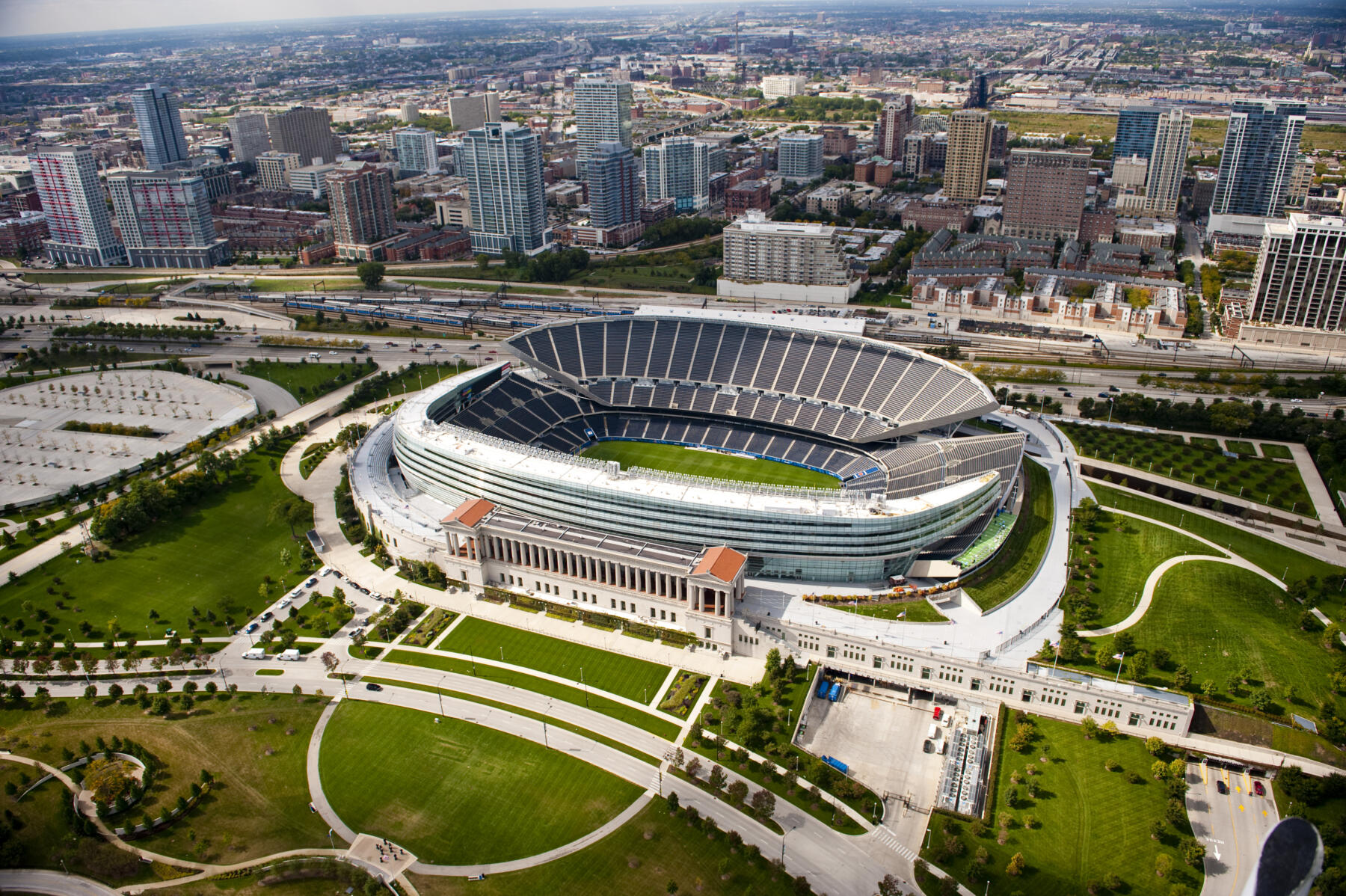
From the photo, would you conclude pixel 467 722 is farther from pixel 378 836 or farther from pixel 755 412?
pixel 755 412

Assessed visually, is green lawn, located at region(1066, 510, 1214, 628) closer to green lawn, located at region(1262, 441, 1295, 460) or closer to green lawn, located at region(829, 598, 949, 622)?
green lawn, located at region(829, 598, 949, 622)

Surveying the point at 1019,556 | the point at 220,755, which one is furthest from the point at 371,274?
the point at 1019,556

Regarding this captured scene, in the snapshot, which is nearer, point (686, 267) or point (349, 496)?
point (349, 496)

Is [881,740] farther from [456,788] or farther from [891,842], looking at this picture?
[456,788]

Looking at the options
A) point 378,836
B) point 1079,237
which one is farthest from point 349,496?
point 1079,237

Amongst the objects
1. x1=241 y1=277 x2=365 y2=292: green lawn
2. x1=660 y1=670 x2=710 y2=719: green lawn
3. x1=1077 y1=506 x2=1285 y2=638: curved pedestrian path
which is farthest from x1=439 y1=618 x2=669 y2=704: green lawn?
x1=241 y1=277 x2=365 y2=292: green lawn

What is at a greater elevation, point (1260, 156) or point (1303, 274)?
point (1260, 156)
